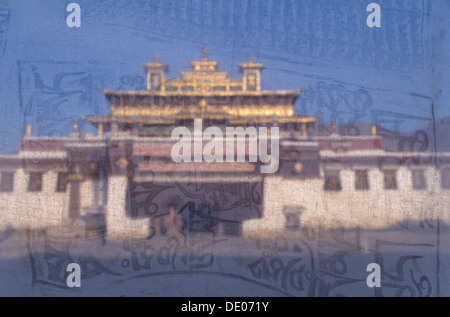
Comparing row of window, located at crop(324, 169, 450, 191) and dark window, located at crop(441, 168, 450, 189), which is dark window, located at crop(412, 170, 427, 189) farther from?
dark window, located at crop(441, 168, 450, 189)

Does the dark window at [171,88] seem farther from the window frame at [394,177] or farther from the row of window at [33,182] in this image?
the window frame at [394,177]

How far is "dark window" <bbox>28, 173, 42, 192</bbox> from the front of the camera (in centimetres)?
234

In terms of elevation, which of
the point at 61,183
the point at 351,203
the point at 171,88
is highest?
the point at 171,88

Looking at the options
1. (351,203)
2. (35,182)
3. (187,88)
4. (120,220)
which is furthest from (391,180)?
(35,182)

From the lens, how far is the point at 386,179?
2367 mm

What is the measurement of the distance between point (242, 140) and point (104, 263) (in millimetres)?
1145

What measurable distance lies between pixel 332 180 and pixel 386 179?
342 mm

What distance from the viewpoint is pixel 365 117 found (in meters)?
2.39

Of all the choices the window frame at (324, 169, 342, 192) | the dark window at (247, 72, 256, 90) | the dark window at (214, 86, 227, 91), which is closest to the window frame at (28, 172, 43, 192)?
the dark window at (214, 86, 227, 91)

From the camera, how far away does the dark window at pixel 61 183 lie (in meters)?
2.33

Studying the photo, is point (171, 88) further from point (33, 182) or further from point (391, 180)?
point (391, 180)

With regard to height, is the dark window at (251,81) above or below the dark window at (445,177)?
above

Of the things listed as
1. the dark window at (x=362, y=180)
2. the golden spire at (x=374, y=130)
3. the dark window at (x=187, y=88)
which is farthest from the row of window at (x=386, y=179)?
the dark window at (x=187, y=88)
